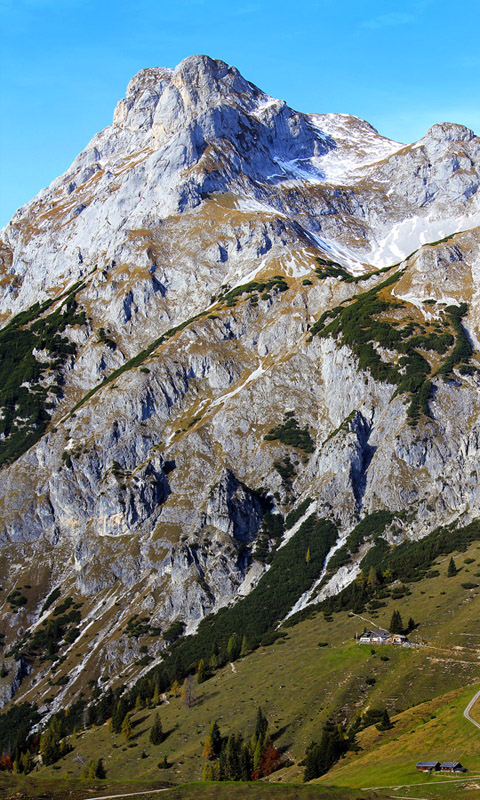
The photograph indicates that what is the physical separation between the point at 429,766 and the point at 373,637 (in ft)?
178

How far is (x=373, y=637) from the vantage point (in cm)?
13188

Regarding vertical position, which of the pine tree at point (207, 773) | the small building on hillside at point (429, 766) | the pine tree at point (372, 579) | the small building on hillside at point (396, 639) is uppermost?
the pine tree at point (372, 579)

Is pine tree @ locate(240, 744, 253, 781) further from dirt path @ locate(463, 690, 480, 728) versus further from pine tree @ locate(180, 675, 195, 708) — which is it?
dirt path @ locate(463, 690, 480, 728)

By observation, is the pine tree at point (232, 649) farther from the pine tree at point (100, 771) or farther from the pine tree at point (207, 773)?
the pine tree at point (207, 773)

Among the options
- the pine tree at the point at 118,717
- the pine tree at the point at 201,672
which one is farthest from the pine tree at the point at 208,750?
the pine tree at the point at 201,672

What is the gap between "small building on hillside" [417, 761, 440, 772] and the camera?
77750 mm

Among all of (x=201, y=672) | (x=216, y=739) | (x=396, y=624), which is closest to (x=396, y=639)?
(x=396, y=624)

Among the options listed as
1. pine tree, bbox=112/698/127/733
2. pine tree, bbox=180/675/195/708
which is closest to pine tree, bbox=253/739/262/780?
pine tree, bbox=180/675/195/708

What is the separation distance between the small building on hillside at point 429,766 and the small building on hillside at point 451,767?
0.87 metres

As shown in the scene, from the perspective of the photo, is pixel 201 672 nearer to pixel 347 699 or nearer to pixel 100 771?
pixel 100 771

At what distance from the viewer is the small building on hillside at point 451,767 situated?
75875mm

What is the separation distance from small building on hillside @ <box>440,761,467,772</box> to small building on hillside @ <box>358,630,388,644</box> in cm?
5202

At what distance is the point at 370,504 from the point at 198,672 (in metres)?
73.9

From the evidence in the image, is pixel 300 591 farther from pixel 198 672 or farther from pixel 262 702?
pixel 262 702
